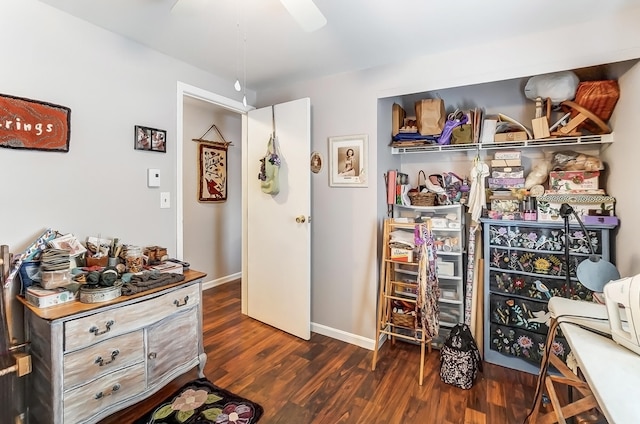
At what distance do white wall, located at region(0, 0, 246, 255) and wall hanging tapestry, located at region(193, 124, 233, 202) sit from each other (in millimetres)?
1479

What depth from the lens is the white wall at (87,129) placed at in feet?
5.11

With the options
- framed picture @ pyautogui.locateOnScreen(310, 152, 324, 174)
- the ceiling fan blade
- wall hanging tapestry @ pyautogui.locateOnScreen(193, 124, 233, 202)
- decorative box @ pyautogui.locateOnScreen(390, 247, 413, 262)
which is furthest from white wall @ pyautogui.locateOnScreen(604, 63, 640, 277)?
wall hanging tapestry @ pyautogui.locateOnScreen(193, 124, 233, 202)

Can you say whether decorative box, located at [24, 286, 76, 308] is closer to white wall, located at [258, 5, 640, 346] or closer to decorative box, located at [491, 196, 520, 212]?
white wall, located at [258, 5, 640, 346]

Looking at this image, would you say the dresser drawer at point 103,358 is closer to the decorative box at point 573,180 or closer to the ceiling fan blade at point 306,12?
the ceiling fan blade at point 306,12

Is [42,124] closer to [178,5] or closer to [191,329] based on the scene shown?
[178,5]

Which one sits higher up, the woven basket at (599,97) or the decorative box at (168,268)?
the woven basket at (599,97)

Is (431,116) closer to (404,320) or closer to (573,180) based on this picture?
(573,180)

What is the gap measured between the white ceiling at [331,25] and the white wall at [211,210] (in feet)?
4.71

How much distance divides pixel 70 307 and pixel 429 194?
7.69ft

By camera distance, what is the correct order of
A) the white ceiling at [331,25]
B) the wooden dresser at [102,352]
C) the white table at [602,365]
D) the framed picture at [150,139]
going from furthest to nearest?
the framed picture at [150,139], the white ceiling at [331,25], the wooden dresser at [102,352], the white table at [602,365]

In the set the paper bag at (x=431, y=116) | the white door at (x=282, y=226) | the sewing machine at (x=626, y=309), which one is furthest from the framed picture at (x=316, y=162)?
the sewing machine at (x=626, y=309)

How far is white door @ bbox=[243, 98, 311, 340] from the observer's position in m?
2.58

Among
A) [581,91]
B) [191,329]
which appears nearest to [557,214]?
[581,91]

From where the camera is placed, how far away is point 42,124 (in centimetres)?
162
